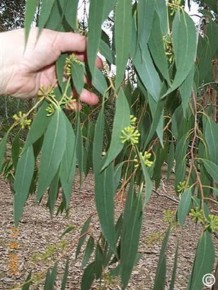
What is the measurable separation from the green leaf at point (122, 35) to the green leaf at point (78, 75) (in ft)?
0.48

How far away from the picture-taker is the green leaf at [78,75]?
2.77 feet

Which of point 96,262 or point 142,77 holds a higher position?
point 142,77

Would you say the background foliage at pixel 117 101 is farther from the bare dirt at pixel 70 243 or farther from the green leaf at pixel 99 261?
the bare dirt at pixel 70 243

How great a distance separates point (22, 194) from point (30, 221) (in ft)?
10.7

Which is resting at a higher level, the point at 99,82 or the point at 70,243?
the point at 99,82

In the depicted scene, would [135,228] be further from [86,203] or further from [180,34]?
[86,203]

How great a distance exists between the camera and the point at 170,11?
0.96 m

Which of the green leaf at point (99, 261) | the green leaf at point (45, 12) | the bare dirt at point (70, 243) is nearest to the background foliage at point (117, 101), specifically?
the green leaf at point (45, 12)

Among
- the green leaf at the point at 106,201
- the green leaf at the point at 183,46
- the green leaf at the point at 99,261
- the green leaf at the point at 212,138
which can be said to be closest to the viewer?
the green leaf at the point at 183,46

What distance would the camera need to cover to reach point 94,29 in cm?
71

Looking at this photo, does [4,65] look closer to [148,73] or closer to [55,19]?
[55,19]

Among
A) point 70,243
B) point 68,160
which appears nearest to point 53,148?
point 68,160

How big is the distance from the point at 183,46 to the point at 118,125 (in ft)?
0.51

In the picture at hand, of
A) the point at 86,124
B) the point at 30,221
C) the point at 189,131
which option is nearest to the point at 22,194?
the point at 189,131
